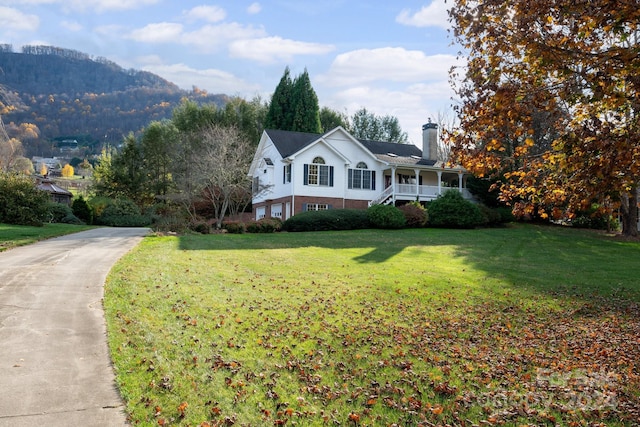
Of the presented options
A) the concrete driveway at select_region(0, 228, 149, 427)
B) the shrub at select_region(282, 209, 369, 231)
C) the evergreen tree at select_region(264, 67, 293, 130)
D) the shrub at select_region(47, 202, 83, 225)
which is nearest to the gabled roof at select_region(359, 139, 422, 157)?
the shrub at select_region(282, 209, 369, 231)

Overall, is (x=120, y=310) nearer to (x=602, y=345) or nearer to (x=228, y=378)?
(x=228, y=378)

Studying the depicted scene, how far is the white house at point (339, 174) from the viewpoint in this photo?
34312 millimetres

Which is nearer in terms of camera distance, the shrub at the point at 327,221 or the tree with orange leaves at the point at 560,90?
the tree with orange leaves at the point at 560,90

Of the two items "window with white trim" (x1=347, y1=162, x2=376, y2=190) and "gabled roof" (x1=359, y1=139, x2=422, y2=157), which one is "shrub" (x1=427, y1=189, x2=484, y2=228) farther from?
"gabled roof" (x1=359, y1=139, x2=422, y2=157)

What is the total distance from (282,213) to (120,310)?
1091 inches

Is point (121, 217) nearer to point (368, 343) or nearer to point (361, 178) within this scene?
point (361, 178)

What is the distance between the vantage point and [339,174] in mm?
35312

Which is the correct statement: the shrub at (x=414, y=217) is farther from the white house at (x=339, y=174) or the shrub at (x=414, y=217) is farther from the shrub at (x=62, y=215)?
the shrub at (x=62, y=215)

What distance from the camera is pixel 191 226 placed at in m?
26.5

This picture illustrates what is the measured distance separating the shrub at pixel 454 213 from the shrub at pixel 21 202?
21.1 m

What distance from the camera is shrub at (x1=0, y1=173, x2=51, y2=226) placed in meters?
25.0

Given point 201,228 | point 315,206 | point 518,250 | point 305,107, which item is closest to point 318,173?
point 315,206

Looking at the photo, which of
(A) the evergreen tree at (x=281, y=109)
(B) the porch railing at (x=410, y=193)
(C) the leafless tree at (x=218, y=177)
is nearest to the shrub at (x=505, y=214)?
(B) the porch railing at (x=410, y=193)

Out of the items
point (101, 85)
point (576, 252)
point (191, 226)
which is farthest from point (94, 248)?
point (101, 85)
